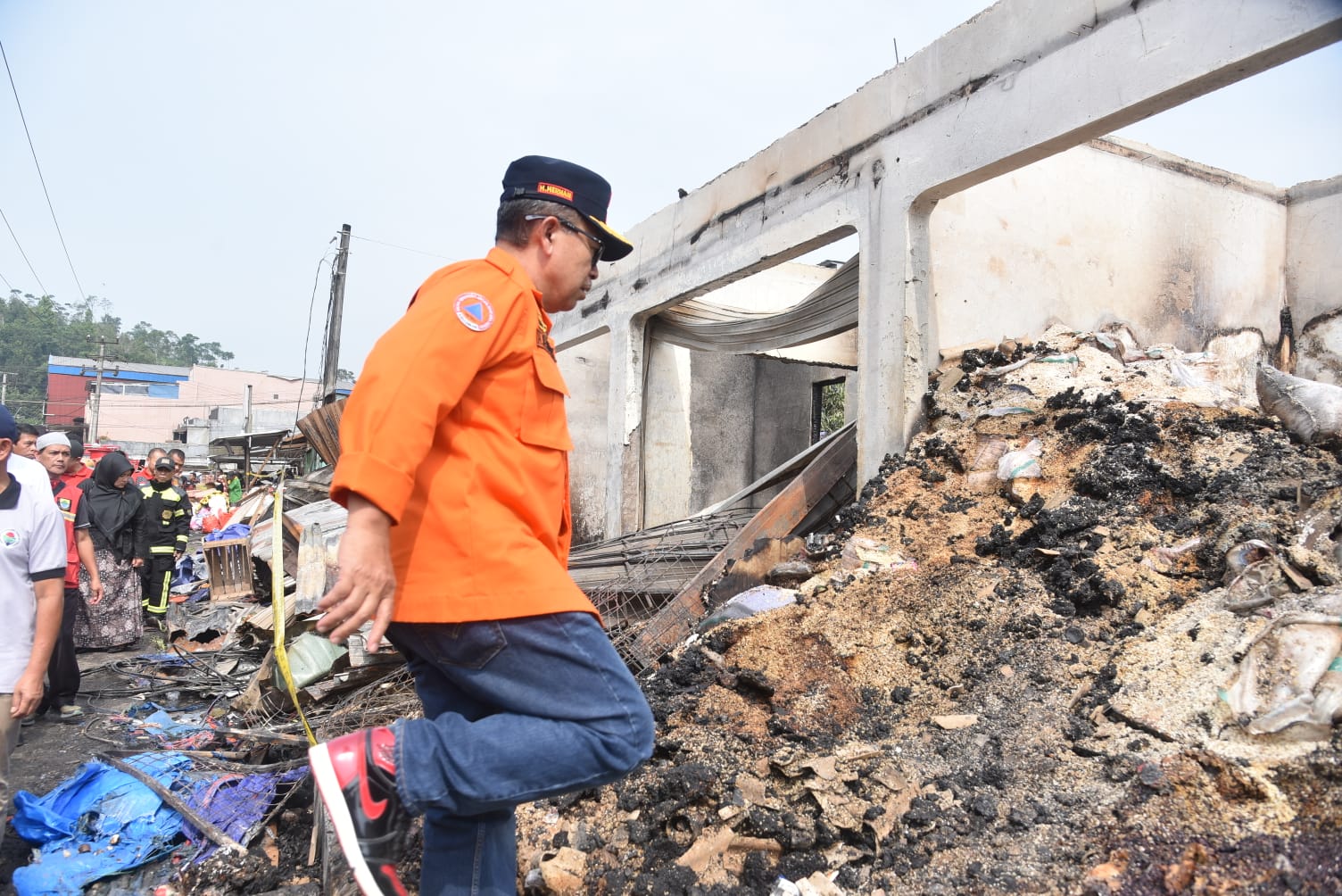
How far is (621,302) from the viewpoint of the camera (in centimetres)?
844

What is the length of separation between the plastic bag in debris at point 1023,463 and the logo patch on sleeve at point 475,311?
3.26 metres

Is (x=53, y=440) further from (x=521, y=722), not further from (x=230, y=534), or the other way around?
(x=521, y=722)

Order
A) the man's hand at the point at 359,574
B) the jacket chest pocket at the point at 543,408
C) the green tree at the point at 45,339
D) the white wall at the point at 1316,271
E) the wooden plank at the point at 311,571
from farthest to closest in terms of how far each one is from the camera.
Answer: the green tree at the point at 45,339 → the white wall at the point at 1316,271 → the wooden plank at the point at 311,571 → the jacket chest pocket at the point at 543,408 → the man's hand at the point at 359,574

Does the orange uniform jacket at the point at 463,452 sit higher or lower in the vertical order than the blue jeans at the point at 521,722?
higher

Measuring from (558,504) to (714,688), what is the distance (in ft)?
5.40

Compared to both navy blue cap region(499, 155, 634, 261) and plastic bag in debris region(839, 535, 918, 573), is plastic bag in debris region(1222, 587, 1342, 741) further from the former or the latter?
navy blue cap region(499, 155, 634, 261)

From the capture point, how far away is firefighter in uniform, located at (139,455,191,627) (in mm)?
6520

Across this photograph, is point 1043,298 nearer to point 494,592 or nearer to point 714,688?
point 714,688

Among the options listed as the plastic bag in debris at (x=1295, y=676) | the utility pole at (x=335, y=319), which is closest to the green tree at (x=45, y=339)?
the utility pole at (x=335, y=319)

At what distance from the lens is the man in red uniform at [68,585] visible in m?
4.60

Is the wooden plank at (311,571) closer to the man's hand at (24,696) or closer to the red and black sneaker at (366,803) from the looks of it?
the man's hand at (24,696)

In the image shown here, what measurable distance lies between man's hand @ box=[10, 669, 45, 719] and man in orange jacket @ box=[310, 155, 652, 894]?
5.44 ft

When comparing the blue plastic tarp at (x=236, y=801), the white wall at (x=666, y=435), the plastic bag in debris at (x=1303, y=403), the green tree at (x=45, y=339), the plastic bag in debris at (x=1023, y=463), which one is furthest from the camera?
the green tree at (x=45, y=339)

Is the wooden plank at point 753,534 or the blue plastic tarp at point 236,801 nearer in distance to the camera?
the blue plastic tarp at point 236,801
